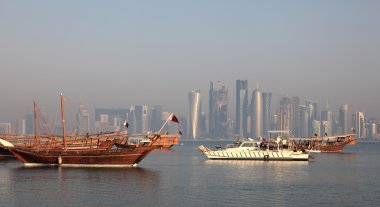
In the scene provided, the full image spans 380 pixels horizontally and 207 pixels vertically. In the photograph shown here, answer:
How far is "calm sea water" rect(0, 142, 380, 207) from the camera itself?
55062 millimetres

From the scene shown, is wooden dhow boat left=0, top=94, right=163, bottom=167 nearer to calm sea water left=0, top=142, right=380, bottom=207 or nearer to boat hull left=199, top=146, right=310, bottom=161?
calm sea water left=0, top=142, right=380, bottom=207

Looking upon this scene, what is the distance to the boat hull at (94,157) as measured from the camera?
3484 inches

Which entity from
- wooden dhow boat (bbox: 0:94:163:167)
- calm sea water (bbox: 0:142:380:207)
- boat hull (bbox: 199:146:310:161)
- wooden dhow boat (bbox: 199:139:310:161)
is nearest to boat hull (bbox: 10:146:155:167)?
wooden dhow boat (bbox: 0:94:163:167)

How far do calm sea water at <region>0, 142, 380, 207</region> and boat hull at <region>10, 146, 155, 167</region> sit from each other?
2.63 m

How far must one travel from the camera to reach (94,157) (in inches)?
3482

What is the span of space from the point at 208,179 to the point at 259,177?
6.26 metres

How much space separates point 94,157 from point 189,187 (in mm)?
25173

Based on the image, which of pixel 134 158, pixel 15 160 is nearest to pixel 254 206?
pixel 134 158

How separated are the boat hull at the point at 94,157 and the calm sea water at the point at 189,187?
8.63 ft

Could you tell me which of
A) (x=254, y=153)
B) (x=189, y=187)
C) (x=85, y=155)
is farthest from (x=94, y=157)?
(x=254, y=153)

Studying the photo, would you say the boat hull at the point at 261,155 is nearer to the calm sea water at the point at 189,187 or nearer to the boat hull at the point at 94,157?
the calm sea water at the point at 189,187

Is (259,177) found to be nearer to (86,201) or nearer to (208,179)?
(208,179)

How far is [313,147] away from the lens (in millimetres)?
169875

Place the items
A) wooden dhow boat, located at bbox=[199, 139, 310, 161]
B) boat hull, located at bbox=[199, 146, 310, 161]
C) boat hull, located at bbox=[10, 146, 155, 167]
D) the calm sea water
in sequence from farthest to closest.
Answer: wooden dhow boat, located at bbox=[199, 139, 310, 161], boat hull, located at bbox=[199, 146, 310, 161], boat hull, located at bbox=[10, 146, 155, 167], the calm sea water
